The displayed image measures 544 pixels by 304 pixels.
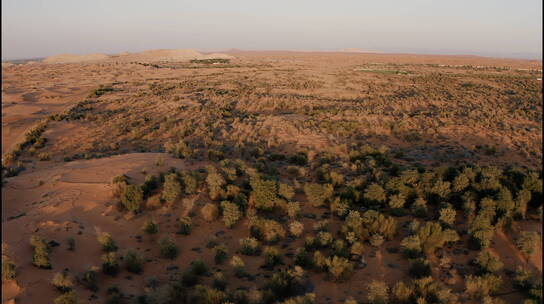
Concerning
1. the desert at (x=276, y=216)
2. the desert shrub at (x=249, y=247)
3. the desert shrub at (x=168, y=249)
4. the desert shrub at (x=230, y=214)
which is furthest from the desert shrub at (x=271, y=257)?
the desert shrub at (x=168, y=249)

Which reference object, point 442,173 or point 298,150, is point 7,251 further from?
point 442,173

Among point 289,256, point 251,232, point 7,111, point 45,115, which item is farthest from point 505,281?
point 7,111

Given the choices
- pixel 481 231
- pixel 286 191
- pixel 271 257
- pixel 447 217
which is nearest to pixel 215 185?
pixel 286 191

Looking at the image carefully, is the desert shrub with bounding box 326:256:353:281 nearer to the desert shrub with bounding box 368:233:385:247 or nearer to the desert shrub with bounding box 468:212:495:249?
the desert shrub with bounding box 368:233:385:247

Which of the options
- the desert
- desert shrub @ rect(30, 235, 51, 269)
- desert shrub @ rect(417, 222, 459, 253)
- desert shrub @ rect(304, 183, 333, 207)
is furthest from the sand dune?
desert shrub @ rect(417, 222, 459, 253)

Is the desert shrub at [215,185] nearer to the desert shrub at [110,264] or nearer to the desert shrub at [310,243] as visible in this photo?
the desert shrub at [310,243]

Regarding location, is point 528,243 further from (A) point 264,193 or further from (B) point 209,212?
(B) point 209,212
